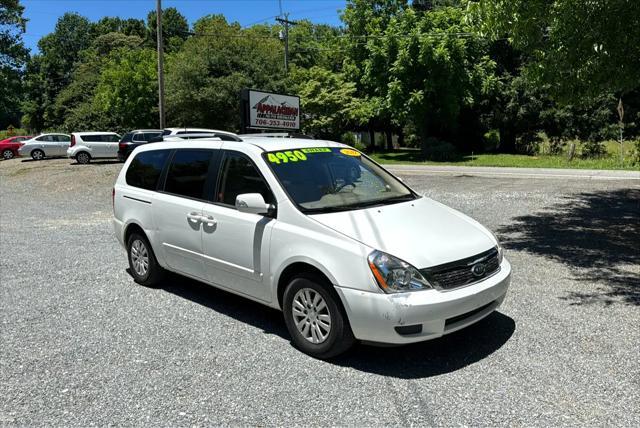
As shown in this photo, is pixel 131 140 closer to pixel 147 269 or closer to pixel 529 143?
pixel 147 269

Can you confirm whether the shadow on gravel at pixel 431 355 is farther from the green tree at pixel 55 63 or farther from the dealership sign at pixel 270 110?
the green tree at pixel 55 63

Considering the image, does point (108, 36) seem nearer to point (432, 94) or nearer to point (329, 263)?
point (432, 94)

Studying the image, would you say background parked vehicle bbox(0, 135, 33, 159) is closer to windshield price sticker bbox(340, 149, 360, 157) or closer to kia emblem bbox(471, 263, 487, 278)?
windshield price sticker bbox(340, 149, 360, 157)

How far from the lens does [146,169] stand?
6199mm

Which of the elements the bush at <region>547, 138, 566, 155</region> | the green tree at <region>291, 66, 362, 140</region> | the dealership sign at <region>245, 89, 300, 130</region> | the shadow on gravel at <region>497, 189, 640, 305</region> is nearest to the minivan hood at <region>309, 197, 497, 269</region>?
the shadow on gravel at <region>497, 189, 640, 305</region>

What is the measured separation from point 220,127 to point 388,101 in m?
11.2

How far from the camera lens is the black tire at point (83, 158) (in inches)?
1041

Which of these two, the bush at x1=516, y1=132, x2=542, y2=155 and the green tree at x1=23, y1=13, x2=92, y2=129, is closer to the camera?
the bush at x1=516, y1=132, x2=542, y2=155

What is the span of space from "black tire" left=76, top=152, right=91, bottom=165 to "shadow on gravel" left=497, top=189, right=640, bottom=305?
2284 cm

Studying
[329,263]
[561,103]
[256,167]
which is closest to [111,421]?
[329,263]

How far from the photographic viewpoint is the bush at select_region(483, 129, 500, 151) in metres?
36.9

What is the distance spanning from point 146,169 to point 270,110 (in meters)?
10.3

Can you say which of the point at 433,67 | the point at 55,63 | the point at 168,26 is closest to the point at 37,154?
the point at 433,67

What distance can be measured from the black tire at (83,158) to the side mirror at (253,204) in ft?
81.7
